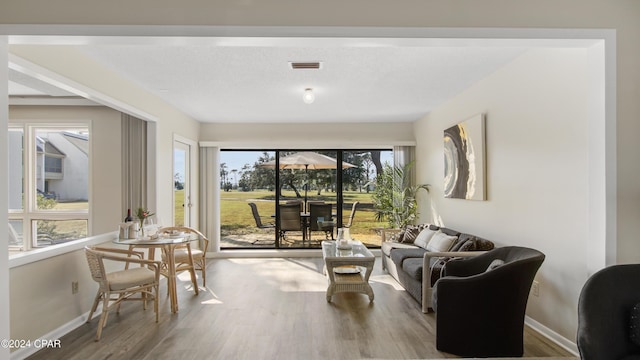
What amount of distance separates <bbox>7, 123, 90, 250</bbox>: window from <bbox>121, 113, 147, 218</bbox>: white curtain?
0.69 metres

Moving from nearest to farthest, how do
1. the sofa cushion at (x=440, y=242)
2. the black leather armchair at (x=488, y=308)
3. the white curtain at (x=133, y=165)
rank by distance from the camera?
1. the black leather armchair at (x=488, y=308)
2. the sofa cushion at (x=440, y=242)
3. the white curtain at (x=133, y=165)

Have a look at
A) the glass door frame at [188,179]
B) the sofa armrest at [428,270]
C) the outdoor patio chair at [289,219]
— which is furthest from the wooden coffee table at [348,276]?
the glass door frame at [188,179]

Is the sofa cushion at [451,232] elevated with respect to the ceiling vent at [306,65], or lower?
lower

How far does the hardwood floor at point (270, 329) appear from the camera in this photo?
2.80 metres

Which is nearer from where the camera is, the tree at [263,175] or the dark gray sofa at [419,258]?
the dark gray sofa at [419,258]

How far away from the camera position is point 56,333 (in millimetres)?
3104

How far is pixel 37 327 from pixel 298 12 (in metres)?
3.24

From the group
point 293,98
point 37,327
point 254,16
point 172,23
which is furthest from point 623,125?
point 37,327

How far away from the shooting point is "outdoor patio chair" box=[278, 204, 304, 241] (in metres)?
6.75

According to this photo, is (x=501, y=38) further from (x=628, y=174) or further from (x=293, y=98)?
(x=293, y=98)

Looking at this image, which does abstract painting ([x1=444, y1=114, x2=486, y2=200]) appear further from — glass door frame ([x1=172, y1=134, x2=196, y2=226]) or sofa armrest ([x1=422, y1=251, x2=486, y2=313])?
glass door frame ([x1=172, y1=134, x2=196, y2=226])

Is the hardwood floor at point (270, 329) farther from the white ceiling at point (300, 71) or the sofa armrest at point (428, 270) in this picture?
the white ceiling at point (300, 71)

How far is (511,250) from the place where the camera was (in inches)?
Result: 119

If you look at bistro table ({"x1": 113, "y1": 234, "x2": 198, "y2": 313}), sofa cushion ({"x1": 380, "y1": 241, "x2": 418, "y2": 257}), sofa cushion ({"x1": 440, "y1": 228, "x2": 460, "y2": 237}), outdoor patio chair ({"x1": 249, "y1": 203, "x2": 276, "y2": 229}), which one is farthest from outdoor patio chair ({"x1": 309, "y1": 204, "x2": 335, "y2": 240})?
bistro table ({"x1": 113, "y1": 234, "x2": 198, "y2": 313})
